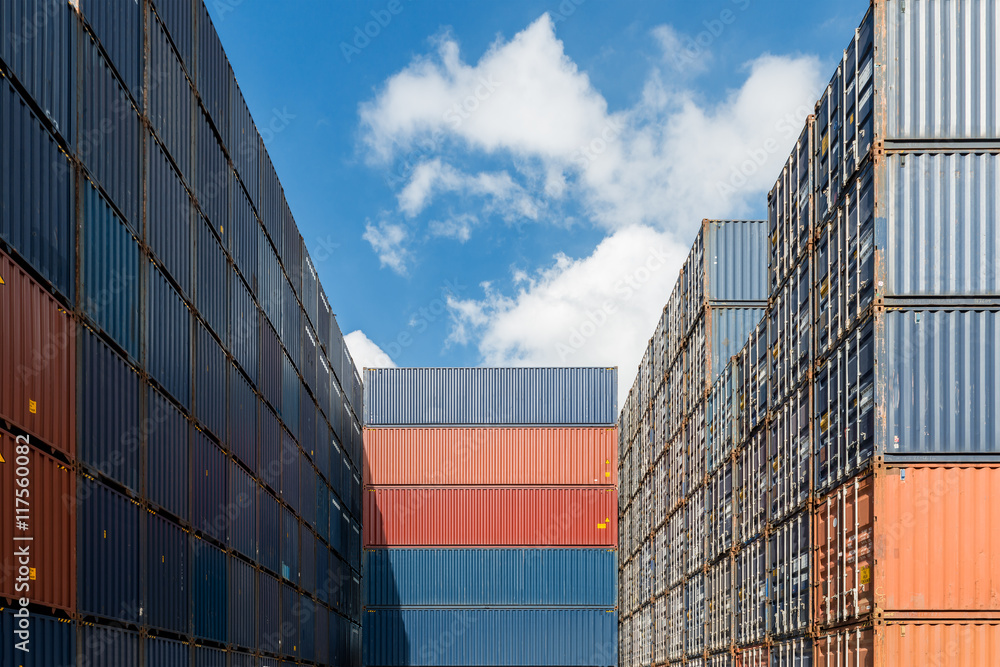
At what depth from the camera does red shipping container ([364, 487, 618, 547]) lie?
1655 inches

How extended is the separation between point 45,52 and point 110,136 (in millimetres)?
2172

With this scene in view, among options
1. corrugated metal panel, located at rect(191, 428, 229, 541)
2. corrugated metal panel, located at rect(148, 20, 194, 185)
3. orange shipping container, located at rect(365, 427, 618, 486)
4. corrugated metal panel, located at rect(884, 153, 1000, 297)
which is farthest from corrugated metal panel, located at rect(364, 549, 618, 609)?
corrugated metal panel, located at rect(884, 153, 1000, 297)

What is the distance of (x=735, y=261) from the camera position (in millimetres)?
25750

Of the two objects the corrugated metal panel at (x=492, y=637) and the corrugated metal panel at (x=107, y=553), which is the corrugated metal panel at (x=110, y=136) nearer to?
the corrugated metal panel at (x=107, y=553)

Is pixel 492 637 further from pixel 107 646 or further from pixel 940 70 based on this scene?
pixel 940 70

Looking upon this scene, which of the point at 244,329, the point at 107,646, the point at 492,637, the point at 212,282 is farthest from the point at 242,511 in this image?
the point at 492,637

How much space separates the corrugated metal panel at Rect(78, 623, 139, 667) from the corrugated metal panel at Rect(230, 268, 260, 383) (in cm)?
804

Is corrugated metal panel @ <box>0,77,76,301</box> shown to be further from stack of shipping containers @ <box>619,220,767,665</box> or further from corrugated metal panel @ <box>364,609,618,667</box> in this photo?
corrugated metal panel @ <box>364,609,618,667</box>

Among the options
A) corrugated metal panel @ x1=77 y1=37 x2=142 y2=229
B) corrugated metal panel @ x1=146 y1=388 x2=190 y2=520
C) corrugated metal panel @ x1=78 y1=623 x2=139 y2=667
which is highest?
corrugated metal panel @ x1=77 y1=37 x2=142 y2=229

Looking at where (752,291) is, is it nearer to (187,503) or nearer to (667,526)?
(667,526)

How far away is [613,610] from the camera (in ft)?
137

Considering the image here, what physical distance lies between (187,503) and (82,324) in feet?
18.7

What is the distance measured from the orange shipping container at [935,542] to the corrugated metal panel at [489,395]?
29861mm

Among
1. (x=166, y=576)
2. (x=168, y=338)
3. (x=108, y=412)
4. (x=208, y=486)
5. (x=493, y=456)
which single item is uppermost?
(x=168, y=338)
